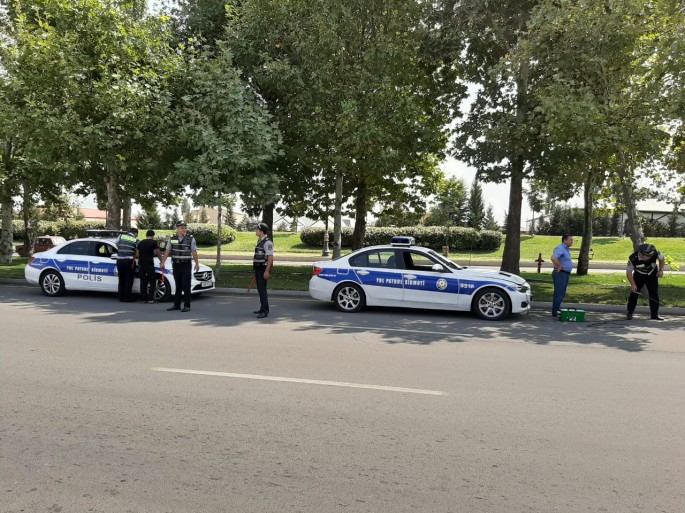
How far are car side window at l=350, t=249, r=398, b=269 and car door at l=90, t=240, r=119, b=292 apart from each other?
572 centimetres

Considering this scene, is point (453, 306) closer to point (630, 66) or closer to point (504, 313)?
point (504, 313)

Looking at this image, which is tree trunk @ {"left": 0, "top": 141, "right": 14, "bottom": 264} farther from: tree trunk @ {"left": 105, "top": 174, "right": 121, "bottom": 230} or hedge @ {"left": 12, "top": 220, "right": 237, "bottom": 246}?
hedge @ {"left": 12, "top": 220, "right": 237, "bottom": 246}

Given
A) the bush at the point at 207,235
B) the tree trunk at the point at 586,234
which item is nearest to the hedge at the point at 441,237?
the bush at the point at 207,235

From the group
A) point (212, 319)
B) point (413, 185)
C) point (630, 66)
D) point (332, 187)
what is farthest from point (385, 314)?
point (413, 185)

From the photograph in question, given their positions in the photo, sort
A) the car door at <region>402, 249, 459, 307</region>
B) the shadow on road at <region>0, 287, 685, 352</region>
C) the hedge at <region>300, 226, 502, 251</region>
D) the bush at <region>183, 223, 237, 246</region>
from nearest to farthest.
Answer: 1. the shadow on road at <region>0, 287, 685, 352</region>
2. the car door at <region>402, 249, 459, 307</region>
3. the hedge at <region>300, 226, 502, 251</region>
4. the bush at <region>183, 223, 237, 246</region>

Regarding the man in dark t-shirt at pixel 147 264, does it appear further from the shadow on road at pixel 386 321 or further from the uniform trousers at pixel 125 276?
the shadow on road at pixel 386 321

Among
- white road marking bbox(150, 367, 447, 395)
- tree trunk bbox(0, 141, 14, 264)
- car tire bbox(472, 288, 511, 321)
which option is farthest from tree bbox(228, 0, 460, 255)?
white road marking bbox(150, 367, 447, 395)

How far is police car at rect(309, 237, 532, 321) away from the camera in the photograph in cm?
1088

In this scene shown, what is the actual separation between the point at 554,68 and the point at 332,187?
10547 mm

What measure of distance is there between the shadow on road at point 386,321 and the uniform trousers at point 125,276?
255 millimetres

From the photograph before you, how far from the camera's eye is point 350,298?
11586mm

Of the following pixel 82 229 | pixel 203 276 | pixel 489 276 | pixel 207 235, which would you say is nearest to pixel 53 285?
pixel 203 276

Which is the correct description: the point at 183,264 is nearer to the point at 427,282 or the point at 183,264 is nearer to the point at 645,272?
the point at 427,282

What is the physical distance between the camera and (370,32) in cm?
1834
